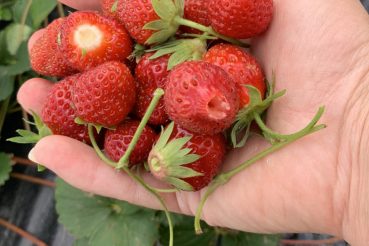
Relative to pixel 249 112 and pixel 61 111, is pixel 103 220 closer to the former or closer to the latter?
pixel 61 111

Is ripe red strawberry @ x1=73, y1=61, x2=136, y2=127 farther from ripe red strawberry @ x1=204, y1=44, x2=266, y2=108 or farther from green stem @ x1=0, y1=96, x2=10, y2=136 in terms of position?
green stem @ x1=0, y1=96, x2=10, y2=136

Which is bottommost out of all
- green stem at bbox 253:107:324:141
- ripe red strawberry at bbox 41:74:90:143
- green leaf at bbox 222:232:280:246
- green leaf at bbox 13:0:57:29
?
green leaf at bbox 222:232:280:246

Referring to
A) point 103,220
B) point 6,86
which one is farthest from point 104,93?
point 6,86

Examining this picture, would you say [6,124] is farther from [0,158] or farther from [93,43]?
[93,43]

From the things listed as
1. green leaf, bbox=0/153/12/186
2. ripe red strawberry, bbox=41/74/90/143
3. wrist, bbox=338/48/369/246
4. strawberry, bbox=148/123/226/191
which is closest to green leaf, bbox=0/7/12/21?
green leaf, bbox=0/153/12/186

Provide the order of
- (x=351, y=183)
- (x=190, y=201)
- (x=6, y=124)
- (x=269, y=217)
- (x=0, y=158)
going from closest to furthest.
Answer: (x=351, y=183)
(x=269, y=217)
(x=190, y=201)
(x=0, y=158)
(x=6, y=124)

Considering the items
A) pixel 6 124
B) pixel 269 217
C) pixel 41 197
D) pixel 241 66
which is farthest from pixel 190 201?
pixel 6 124

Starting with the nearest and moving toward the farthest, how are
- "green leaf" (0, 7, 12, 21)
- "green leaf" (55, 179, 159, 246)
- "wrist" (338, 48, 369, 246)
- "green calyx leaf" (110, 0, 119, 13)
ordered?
1. "wrist" (338, 48, 369, 246)
2. "green calyx leaf" (110, 0, 119, 13)
3. "green leaf" (55, 179, 159, 246)
4. "green leaf" (0, 7, 12, 21)
